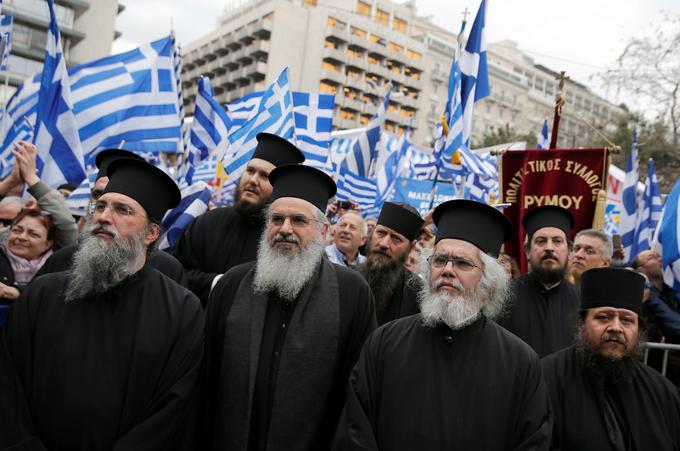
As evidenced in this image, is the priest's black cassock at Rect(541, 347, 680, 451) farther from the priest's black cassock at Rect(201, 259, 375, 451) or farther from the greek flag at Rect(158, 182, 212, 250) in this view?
the greek flag at Rect(158, 182, 212, 250)

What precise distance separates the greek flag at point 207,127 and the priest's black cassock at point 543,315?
17.5ft

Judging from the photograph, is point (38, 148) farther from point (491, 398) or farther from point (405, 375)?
point (491, 398)

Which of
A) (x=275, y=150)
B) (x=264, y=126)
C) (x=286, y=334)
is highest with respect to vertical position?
(x=264, y=126)

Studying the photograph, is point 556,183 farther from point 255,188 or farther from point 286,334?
point 286,334

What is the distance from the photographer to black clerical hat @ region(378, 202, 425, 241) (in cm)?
510

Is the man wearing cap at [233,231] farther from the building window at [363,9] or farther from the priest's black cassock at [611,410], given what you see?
the building window at [363,9]

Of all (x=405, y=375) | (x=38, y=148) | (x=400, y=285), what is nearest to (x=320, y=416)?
(x=405, y=375)

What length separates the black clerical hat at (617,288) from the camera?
12.1 ft

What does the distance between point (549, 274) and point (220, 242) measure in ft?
8.08

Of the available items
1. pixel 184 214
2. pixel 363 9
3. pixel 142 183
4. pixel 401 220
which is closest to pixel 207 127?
pixel 184 214

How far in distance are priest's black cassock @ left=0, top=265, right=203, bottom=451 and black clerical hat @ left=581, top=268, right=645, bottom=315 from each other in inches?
89.3

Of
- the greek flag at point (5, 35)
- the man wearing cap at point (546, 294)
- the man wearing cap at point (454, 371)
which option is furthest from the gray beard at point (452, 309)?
the greek flag at point (5, 35)

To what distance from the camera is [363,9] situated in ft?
236

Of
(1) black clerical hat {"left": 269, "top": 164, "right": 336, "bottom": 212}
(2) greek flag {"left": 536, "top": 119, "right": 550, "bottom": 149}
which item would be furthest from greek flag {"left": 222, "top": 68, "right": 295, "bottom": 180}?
(2) greek flag {"left": 536, "top": 119, "right": 550, "bottom": 149}
